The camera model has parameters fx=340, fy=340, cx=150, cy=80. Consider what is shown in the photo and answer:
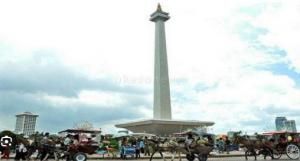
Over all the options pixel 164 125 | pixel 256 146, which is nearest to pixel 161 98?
pixel 164 125

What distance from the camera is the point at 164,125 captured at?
61.8m

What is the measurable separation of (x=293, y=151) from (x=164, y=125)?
43.5 metres

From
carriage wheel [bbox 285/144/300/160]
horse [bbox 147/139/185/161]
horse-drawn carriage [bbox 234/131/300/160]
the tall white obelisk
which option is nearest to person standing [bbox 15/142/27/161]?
horse [bbox 147/139/185/161]

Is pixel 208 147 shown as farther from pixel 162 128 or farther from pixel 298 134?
pixel 162 128

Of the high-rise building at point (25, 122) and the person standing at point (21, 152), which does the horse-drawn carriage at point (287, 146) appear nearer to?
the person standing at point (21, 152)

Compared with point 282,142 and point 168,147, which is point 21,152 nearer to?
point 168,147

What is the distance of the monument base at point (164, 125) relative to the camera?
200 feet

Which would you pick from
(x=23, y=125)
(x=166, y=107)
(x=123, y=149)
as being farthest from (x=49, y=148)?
(x=23, y=125)

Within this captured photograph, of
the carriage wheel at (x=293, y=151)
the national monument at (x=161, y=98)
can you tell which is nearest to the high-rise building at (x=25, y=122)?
the national monument at (x=161, y=98)

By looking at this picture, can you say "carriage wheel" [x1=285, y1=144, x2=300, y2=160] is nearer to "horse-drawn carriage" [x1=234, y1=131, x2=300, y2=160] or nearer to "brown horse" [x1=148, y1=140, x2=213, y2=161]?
"horse-drawn carriage" [x1=234, y1=131, x2=300, y2=160]

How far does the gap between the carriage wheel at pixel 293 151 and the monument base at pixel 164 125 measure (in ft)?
135

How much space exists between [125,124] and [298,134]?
50979 millimetres

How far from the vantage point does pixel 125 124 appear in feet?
233

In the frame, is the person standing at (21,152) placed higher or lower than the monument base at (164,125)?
lower
